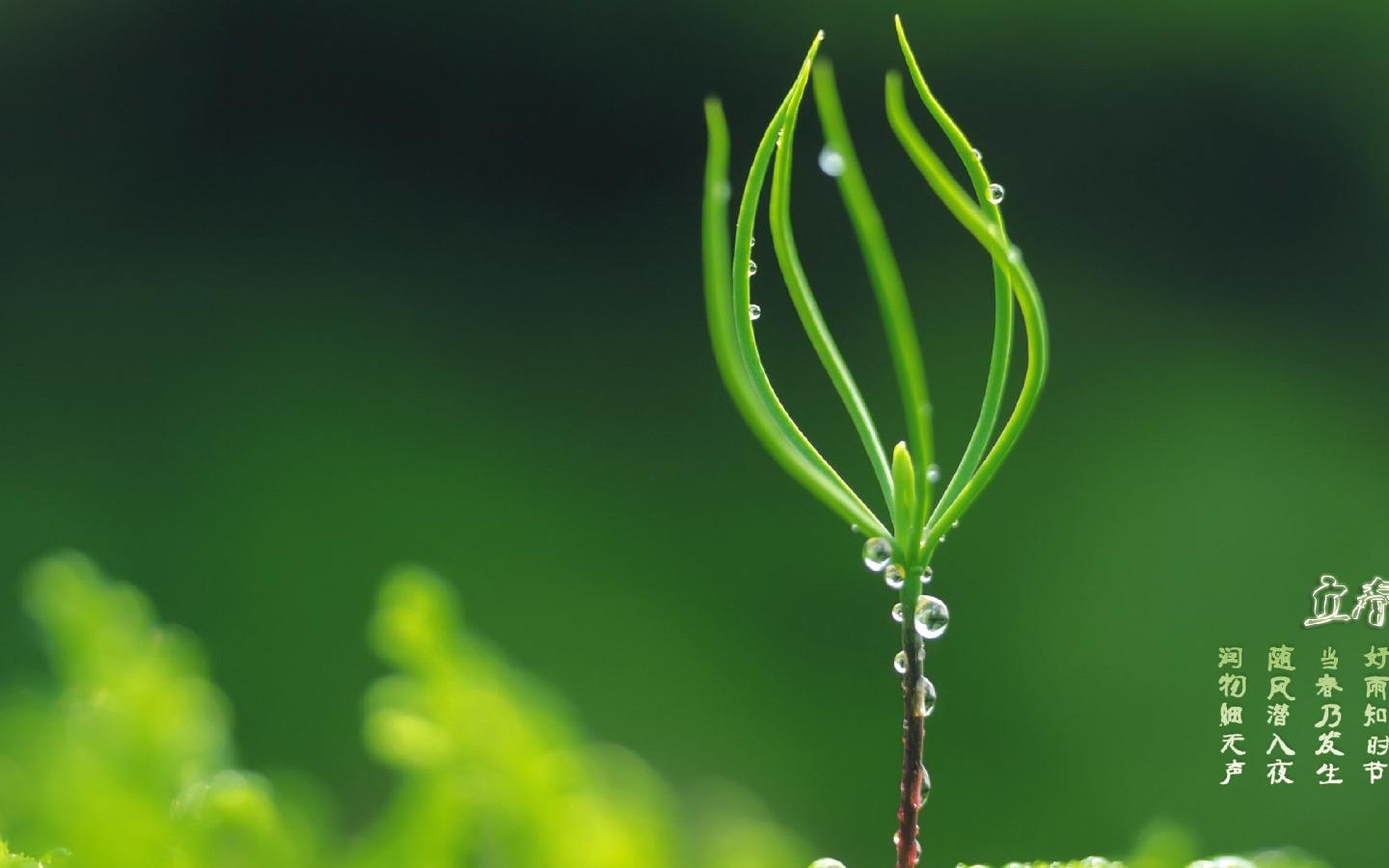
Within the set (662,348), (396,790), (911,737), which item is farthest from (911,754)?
(662,348)

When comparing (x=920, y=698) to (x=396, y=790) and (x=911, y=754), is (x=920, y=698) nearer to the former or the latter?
(x=911, y=754)

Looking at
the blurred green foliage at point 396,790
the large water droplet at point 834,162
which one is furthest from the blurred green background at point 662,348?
the large water droplet at point 834,162

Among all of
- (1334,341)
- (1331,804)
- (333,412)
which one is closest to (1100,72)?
(1334,341)

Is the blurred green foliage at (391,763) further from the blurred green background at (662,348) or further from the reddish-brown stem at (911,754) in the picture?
the blurred green background at (662,348)

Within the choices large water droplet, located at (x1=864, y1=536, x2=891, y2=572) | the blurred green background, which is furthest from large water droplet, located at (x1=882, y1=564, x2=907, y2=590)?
the blurred green background

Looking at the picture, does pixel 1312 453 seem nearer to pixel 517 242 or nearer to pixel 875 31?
pixel 875 31

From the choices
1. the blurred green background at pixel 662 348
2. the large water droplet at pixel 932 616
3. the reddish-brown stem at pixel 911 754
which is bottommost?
the reddish-brown stem at pixel 911 754
